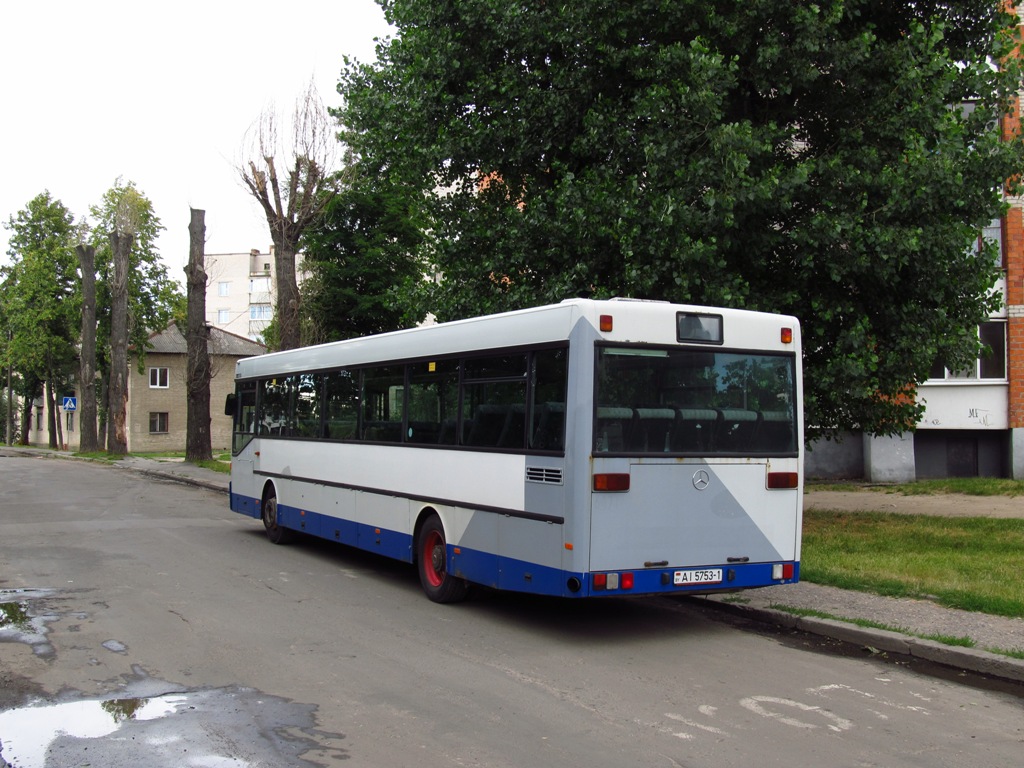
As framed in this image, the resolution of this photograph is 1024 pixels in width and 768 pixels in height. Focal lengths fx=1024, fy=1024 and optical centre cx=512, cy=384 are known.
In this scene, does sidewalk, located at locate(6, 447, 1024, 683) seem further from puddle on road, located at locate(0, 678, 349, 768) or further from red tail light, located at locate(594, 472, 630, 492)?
puddle on road, located at locate(0, 678, 349, 768)

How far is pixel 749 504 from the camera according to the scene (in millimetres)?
8820

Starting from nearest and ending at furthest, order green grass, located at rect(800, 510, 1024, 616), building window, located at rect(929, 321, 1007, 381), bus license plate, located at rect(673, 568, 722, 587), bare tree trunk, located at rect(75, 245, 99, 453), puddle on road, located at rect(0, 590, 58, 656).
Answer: puddle on road, located at rect(0, 590, 58, 656) → bus license plate, located at rect(673, 568, 722, 587) → green grass, located at rect(800, 510, 1024, 616) → building window, located at rect(929, 321, 1007, 381) → bare tree trunk, located at rect(75, 245, 99, 453)

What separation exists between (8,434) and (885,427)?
224 feet

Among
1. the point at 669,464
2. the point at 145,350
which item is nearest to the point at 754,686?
the point at 669,464

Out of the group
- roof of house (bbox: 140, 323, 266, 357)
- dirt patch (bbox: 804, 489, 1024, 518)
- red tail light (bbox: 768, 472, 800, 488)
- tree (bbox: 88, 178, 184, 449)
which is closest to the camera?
red tail light (bbox: 768, 472, 800, 488)

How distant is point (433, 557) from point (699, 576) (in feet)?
9.86

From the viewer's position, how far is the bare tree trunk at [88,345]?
46688 millimetres

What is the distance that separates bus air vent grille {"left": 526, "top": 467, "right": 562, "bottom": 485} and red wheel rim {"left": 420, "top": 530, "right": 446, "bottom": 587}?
6.23ft

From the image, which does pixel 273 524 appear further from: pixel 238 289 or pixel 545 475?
pixel 238 289

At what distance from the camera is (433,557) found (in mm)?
10367

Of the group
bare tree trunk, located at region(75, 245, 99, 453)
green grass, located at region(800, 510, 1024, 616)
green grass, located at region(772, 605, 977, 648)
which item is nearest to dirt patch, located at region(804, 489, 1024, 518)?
green grass, located at region(800, 510, 1024, 616)

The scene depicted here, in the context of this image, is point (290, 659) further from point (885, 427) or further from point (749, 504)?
point (885, 427)

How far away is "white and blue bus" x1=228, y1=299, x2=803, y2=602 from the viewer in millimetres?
8180

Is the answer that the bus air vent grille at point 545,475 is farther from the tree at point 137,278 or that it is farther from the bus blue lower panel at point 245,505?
the tree at point 137,278
